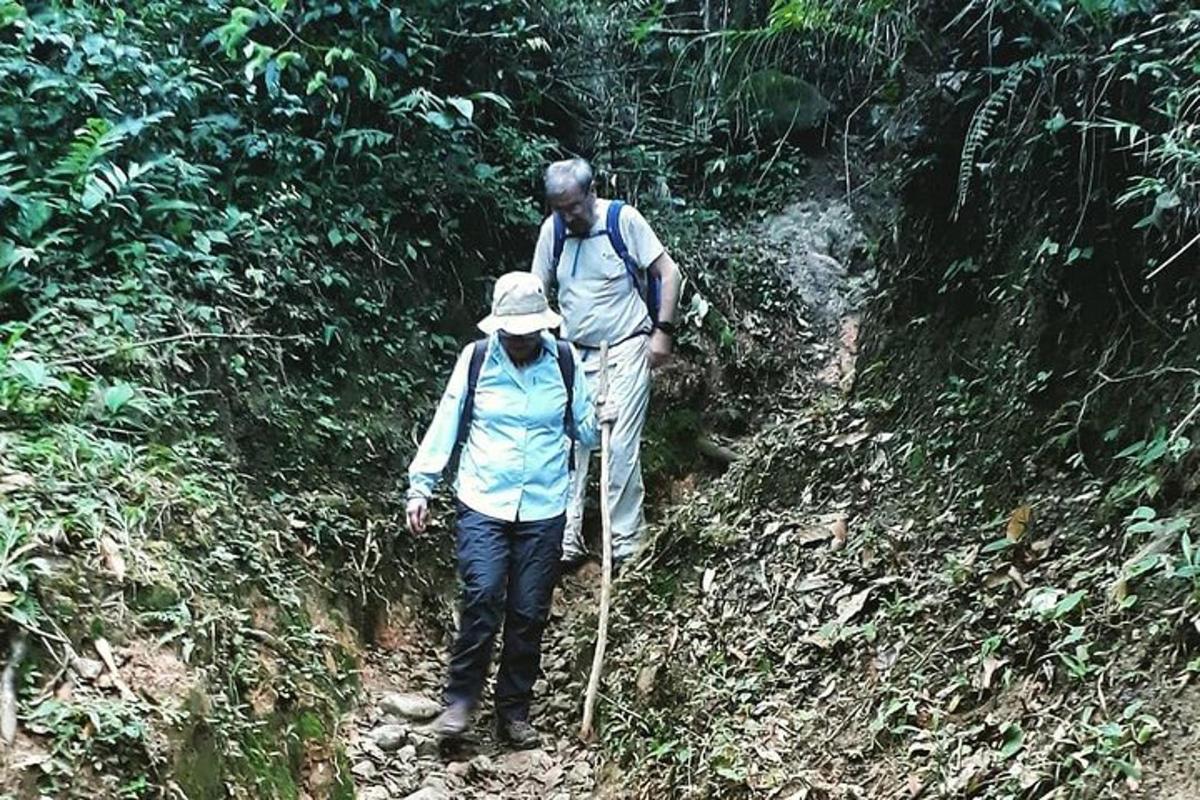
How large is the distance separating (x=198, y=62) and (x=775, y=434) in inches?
188

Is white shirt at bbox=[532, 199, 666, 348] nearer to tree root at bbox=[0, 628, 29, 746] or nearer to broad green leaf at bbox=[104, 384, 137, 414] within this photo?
broad green leaf at bbox=[104, 384, 137, 414]

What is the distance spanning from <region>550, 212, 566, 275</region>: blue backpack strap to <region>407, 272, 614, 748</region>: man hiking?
4.22 feet

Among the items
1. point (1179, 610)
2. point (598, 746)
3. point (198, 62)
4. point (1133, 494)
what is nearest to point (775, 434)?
point (598, 746)

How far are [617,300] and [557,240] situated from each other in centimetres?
56

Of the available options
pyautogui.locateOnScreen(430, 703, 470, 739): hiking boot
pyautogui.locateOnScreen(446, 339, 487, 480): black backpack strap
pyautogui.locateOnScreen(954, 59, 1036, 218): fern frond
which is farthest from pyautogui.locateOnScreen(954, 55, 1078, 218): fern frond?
pyautogui.locateOnScreen(430, 703, 470, 739): hiking boot

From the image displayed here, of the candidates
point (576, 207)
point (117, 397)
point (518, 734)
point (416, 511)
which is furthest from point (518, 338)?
point (518, 734)

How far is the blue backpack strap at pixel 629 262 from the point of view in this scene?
21.5 feet

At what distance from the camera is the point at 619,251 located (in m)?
6.55

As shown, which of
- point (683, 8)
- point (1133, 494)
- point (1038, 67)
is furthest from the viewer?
point (683, 8)

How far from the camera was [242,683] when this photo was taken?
4.37m

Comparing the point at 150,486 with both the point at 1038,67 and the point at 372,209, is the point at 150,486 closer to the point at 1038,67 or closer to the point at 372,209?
the point at 372,209

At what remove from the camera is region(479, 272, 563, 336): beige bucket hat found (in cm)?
525

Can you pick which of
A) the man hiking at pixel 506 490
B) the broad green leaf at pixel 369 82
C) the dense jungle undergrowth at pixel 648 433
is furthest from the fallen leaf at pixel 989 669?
the broad green leaf at pixel 369 82

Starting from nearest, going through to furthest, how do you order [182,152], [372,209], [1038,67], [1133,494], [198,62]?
[1133,494], [1038,67], [182,152], [198,62], [372,209]
